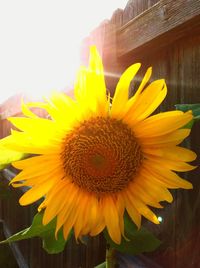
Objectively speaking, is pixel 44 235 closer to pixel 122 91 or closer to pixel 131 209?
pixel 131 209

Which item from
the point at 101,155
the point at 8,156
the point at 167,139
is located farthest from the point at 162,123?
the point at 8,156

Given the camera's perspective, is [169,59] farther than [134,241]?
Yes

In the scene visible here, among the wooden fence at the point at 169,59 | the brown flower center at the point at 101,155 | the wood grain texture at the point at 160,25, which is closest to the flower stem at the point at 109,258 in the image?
the brown flower center at the point at 101,155

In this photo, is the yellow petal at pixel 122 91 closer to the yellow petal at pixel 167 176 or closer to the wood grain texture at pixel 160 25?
the yellow petal at pixel 167 176

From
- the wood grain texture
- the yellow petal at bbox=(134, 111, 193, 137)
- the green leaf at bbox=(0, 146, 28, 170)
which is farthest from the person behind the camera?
the wood grain texture

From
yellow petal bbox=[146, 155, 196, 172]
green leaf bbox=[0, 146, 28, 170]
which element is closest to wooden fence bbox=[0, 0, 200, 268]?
yellow petal bbox=[146, 155, 196, 172]

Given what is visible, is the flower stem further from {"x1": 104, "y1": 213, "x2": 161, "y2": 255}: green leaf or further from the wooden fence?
the wooden fence
